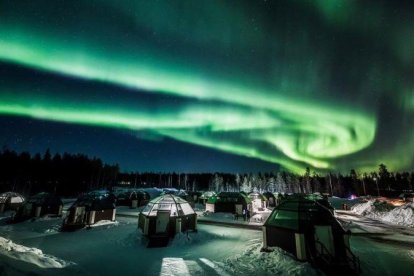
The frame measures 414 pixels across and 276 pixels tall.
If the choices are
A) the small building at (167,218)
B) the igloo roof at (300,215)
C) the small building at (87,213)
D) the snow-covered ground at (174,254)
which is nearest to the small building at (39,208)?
the snow-covered ground at (174,254)

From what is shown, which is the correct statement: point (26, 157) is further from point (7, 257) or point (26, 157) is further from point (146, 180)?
point (7, 257)

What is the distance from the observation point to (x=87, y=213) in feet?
98.1

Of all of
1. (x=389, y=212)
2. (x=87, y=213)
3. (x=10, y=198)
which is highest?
(x=389, y=212)

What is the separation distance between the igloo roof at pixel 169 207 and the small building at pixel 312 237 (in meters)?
10.9

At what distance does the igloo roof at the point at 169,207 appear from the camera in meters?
25.1

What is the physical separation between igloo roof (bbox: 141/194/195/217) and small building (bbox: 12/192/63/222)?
23.3 meters

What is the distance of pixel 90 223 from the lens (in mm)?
29812

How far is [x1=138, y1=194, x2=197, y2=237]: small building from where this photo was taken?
920 inches

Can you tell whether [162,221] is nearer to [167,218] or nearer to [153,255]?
[167,218]

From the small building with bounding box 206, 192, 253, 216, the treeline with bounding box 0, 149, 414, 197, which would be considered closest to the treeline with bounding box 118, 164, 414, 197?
the treeline with bounding box 0, 149, 414, 197

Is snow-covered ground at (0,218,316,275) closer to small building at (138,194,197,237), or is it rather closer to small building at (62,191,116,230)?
small building at (138,194,197,237)

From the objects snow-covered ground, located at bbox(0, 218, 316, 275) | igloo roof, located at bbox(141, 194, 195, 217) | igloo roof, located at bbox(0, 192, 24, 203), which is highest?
igloo roof, located at bbox(141, 194, 195, 217)

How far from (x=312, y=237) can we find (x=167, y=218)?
14919mm

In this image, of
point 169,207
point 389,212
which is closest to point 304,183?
point 389,212
